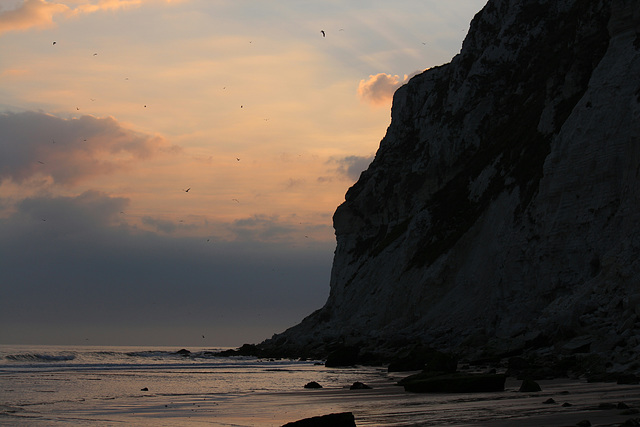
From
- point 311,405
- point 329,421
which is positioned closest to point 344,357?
point 311,405

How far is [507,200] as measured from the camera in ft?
163

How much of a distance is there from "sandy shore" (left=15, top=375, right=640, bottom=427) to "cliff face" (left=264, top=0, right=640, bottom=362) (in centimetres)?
713

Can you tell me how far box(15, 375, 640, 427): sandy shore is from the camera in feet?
44.3

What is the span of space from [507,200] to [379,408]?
34.5 metres

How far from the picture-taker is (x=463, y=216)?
57406 millimetres

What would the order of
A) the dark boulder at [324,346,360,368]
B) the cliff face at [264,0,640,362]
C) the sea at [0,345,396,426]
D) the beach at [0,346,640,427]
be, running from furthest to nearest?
the dark boulder at [324,346,360,368]
the cliff face at [264,0,640,362]
the sea at [0,345,396,426]
the beach at [0,346,640,427]

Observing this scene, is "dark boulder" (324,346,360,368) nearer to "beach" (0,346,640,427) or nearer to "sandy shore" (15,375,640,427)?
"beach" (0,346,640,427)

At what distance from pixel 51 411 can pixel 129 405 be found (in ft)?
8.34

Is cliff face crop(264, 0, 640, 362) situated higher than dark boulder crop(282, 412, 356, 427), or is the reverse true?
cliff face crop(264, 0, 640, 362)

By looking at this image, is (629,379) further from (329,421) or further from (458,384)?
(329,421)

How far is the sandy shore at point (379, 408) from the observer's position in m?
13.5

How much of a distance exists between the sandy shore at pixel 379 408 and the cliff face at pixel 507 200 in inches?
281

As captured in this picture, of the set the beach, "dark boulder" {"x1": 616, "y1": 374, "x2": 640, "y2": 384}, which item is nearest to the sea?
the beach

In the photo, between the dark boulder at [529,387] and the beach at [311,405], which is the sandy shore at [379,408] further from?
the dark boulder at [529,387]
